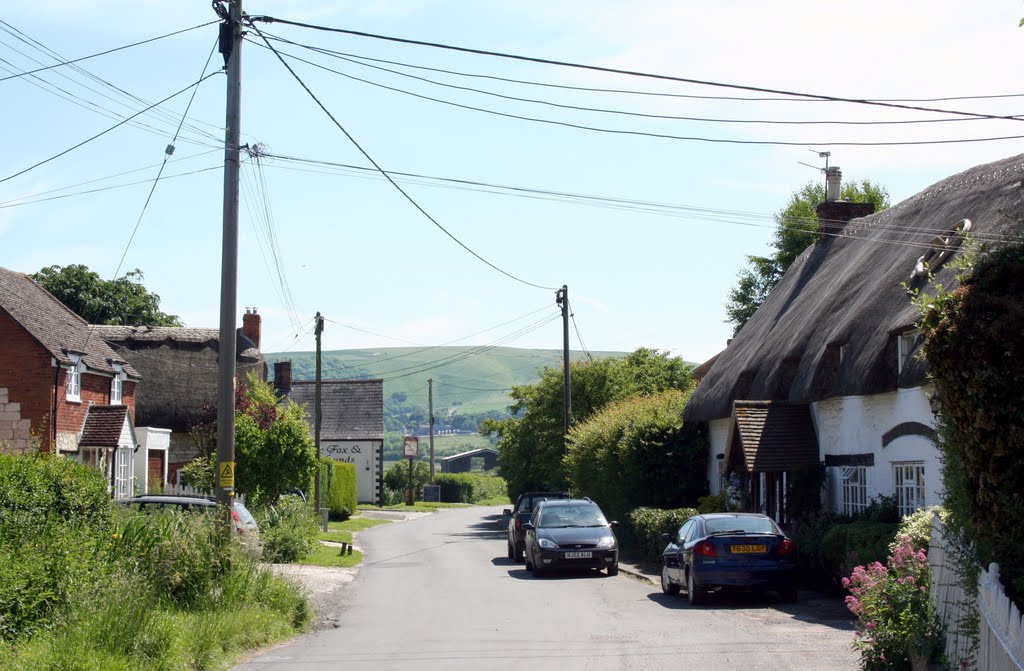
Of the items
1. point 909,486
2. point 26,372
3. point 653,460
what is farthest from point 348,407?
point 909,486

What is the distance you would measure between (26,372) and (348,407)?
38437 millimetres

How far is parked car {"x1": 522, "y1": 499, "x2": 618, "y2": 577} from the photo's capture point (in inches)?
878

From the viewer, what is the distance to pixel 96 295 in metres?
57.9

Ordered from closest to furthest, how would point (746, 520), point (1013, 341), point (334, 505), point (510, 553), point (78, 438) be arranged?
point (1013, 341) < point (746, 520) < point (510, 553) < point (78, 438) < point (334, 505)

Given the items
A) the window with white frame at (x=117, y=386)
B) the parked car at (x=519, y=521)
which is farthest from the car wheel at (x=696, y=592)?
the window with white frame at (x=117, y=386)

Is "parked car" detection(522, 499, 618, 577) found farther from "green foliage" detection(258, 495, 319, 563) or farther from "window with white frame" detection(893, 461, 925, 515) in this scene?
"window with white frame" detection(893, 461, 925, 515)

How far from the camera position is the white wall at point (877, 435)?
58.2ft

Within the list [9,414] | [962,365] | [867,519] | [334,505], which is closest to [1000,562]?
[962,365]

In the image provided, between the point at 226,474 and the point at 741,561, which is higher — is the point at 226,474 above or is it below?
above

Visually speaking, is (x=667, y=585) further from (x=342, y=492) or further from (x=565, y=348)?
(x=342, y=492)

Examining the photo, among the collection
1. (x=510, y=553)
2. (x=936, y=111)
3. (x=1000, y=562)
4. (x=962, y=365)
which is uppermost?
(x=936, y=111)

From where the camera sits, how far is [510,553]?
28078 mm

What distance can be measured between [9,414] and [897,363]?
72.7ft

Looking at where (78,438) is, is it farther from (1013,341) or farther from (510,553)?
(1013,341)
